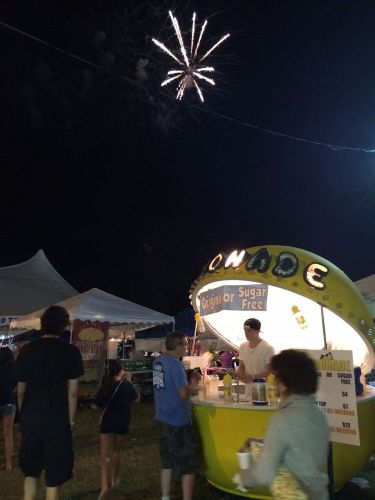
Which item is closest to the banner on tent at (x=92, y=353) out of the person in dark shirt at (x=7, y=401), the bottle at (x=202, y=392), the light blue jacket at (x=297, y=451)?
the person in dark shirt at (x=7, y=401)

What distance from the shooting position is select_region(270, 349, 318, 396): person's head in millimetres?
2129

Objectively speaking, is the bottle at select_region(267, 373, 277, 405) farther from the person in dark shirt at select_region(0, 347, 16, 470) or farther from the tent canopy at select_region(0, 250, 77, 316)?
the tent canopy at select_region(0, 250, 77, 316)

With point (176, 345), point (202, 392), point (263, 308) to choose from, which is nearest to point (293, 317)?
point (263, 308)

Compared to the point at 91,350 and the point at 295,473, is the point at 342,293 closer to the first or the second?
the point at 295,473

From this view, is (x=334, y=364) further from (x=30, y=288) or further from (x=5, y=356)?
(x=30, y=288)

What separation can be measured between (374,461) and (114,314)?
7116 millimetres

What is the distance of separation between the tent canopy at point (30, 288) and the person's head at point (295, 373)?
479 inches

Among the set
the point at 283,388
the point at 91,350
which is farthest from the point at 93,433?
the point at 283,388

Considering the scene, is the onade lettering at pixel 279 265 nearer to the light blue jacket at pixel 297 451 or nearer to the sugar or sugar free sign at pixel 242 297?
the sugar or sugar free sign at pixel 242 297

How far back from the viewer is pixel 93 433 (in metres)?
8.16

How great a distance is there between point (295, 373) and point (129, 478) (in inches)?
164

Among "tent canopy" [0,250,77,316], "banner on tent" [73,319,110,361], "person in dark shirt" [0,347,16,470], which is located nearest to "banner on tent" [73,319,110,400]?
"banner on tent" [73,319,110,361]

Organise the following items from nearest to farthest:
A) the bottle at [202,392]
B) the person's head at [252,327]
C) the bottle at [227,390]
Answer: the bottle at [227,390] < the bottle at [202,392] < the person's head at [252,327]

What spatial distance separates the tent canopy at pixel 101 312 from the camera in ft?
35.4
